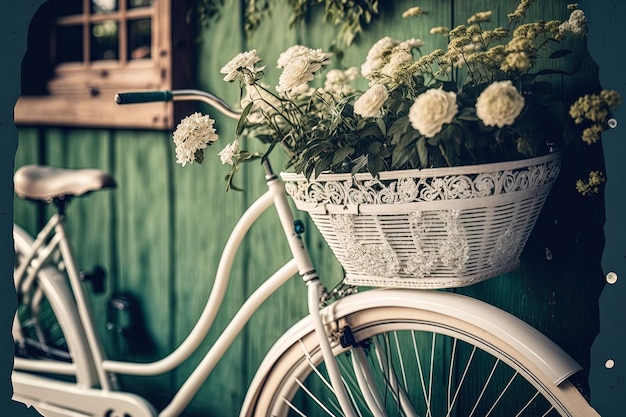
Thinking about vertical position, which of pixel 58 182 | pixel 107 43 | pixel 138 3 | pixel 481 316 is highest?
pixel 138 3

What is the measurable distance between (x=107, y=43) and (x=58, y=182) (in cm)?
77

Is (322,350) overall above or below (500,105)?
below

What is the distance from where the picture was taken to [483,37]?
1679 millimetres

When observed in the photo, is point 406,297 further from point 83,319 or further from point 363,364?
point 83,319

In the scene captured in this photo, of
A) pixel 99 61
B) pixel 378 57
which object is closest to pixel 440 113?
pixel 378 57

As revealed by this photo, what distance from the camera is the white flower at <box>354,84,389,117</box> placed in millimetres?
1522

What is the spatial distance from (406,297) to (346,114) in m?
0.43

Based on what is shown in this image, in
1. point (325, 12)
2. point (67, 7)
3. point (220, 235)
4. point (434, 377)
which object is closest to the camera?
point (434, 377)

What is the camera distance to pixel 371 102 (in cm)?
152

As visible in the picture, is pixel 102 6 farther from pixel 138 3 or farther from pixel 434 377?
pixel 434 377

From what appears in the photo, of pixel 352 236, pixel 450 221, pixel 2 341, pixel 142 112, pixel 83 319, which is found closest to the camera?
pixel 450 221

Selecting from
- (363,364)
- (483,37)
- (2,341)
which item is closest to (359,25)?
(483,37)

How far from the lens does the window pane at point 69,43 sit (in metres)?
3.18

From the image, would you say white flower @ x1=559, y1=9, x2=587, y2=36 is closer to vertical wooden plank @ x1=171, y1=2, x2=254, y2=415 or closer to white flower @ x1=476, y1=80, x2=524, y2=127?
white flower @ x1=476, y1=80, x2=524, y2=127
